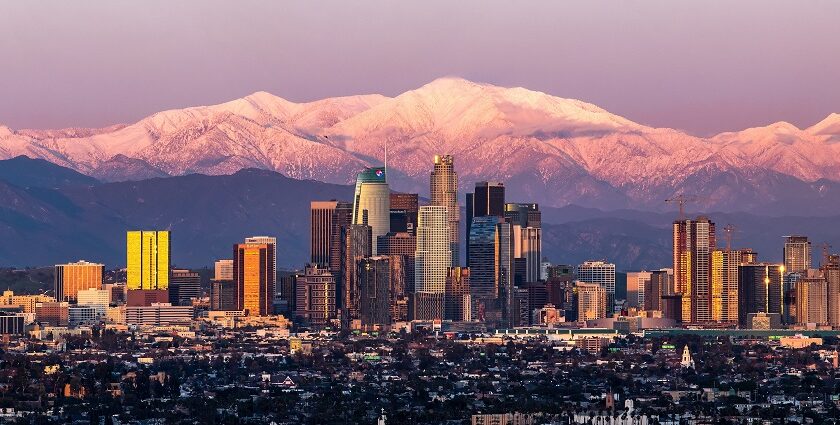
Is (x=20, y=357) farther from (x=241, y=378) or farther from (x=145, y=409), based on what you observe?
(x=145, y=409)

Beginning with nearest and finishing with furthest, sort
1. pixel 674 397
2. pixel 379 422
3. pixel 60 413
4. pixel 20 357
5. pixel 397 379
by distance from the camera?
pixel 379 422 < pixel 60 413 < pixel 674 397 < pixel 397 379 < pixel 20 357

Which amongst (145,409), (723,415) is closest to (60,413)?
(145,409)

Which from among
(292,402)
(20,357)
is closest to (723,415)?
(292,402)

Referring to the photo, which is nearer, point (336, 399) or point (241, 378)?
point (336, 399)

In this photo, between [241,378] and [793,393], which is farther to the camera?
[241,378]

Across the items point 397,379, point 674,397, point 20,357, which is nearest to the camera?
point 674,397

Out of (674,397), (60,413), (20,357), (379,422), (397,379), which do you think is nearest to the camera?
(379,422)

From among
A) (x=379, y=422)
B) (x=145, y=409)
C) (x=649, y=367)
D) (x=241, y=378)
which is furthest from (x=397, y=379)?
(x=379, y=422)

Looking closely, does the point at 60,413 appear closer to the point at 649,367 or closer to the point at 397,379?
the point at 397,379

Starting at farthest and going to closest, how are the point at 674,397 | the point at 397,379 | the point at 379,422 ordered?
the point at 397,379 < the point at 674,397 < the point at 379,422
